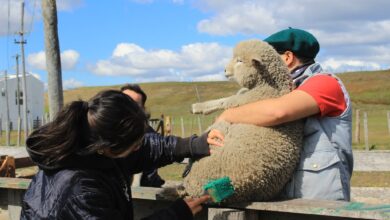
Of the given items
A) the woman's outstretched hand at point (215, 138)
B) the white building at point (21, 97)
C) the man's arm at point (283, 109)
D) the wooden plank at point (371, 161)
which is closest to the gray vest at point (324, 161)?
the man's arm at point (283, 109)

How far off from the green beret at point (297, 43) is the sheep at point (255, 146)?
0.60 ft

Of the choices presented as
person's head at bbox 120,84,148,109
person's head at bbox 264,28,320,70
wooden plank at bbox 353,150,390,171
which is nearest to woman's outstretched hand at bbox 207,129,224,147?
person's head at bbox 264,28,320,70

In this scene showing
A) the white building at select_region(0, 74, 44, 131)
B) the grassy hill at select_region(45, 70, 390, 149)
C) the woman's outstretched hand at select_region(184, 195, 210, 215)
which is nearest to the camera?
the woman's outstretched hand at select_region(184, 195, 210, 215)

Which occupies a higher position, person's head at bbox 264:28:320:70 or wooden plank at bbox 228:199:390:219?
person's head at bbox 264:28:320:70

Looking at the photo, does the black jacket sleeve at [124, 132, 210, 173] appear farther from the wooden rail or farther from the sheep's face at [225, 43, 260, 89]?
the sheep's face at [225, 43, 260, 89]

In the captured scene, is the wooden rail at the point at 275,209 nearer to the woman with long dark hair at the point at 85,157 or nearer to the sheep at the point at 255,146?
the sheep at the point at 255,146

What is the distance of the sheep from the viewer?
2.62 metres

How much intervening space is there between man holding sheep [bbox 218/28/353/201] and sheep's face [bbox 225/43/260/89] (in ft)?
0.56

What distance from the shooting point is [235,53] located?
9.59 feet

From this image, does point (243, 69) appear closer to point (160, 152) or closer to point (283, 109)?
point (283, 109)

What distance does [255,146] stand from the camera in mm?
2625

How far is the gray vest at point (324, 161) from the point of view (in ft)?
8.63

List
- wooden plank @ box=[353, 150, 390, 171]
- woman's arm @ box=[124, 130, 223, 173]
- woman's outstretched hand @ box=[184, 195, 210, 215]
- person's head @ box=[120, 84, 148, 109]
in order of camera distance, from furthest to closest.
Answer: wooden plank @ box=[353, 150, 390, 171] < person's head @ box=[120, 84, 148, 109] < woman's arm @ box=[124, 130, 223, 173] < woman's outstretched hand @ box=[184, 195, 210, 215]

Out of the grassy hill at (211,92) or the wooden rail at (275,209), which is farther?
the grassy hill at (211,92)
